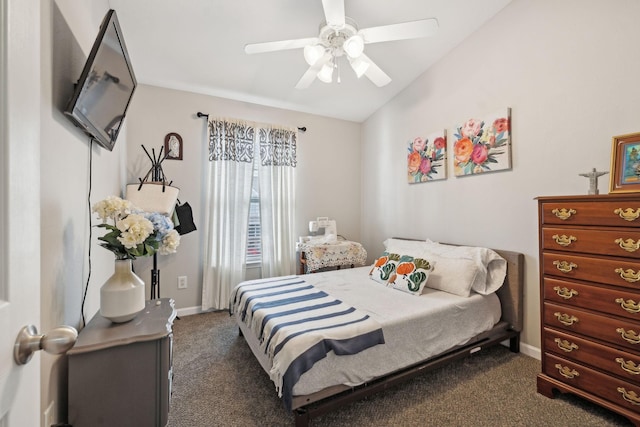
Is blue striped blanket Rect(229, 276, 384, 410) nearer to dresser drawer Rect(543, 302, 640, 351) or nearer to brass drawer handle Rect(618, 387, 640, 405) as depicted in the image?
dresser drawer Rect(543, 302, 640, 351)

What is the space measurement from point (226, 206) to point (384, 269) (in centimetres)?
198

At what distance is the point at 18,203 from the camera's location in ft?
1.61

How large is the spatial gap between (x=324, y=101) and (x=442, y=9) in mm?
1605

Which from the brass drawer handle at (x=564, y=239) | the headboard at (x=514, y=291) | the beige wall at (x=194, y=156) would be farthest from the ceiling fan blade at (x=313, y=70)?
the headboard at (x=514, y=291)

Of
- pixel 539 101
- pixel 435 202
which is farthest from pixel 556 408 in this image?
pixel 539 101

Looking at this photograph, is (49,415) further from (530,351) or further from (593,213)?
(530,351)

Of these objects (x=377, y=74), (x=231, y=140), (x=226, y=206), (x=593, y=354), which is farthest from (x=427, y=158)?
(x=226, y=206)

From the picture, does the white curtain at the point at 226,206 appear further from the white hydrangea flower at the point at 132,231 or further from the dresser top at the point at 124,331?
the white hydrangea flower at the point at 132,231

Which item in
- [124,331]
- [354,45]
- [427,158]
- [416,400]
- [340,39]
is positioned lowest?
[416,400]

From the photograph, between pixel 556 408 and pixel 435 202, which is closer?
pixel 556 408

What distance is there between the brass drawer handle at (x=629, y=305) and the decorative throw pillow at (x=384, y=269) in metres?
1.37

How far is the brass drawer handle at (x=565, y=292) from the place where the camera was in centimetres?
158

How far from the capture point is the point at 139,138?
2873 mm

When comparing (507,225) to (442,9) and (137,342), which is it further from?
(137,342)
